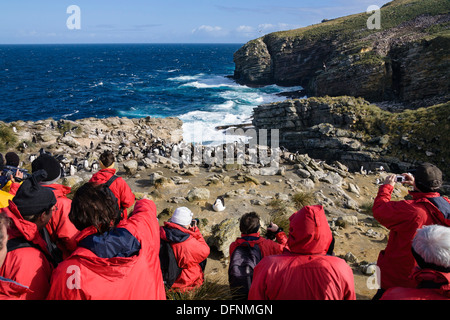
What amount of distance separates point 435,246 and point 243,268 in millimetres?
2186

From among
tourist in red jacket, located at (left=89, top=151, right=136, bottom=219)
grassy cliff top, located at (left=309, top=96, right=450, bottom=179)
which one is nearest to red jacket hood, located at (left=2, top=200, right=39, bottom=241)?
tourist in red jacket, located at (left=89, top=151, right=136, bottom=219)

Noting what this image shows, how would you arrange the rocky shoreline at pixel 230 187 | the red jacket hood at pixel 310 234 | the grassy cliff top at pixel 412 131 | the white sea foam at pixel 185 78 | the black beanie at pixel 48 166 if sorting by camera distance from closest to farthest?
the red jacket hood at pixel 310 234, the black beanie at pixel 48 166, the rocky shoreline at pixel 230 187, the grassy cliff top at pixel 412 131, the white sea foam at pixel 185 78

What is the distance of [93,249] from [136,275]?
43cm

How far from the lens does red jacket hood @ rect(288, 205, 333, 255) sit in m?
2.62

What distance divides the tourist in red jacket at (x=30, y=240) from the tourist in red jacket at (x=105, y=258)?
1.22 ft

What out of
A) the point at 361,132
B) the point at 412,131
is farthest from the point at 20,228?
the point at 361,132

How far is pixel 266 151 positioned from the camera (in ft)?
55.1

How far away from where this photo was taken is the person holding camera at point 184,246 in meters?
3.96

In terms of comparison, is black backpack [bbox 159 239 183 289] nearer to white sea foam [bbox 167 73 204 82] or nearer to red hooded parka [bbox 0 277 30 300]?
red hooded parka [bbox 0 277 30 300]

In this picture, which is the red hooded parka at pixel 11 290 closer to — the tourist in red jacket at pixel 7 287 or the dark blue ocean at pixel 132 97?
the tourist in red jacket at pixel 7 287

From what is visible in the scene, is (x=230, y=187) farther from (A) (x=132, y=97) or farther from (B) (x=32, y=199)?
(A) (x=132, y=97)

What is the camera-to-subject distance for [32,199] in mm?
2689

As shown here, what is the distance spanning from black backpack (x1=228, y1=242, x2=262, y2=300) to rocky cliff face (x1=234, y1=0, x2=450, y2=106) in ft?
121

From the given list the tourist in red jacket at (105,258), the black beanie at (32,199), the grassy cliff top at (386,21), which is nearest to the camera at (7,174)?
the black beanie at (32,199)
